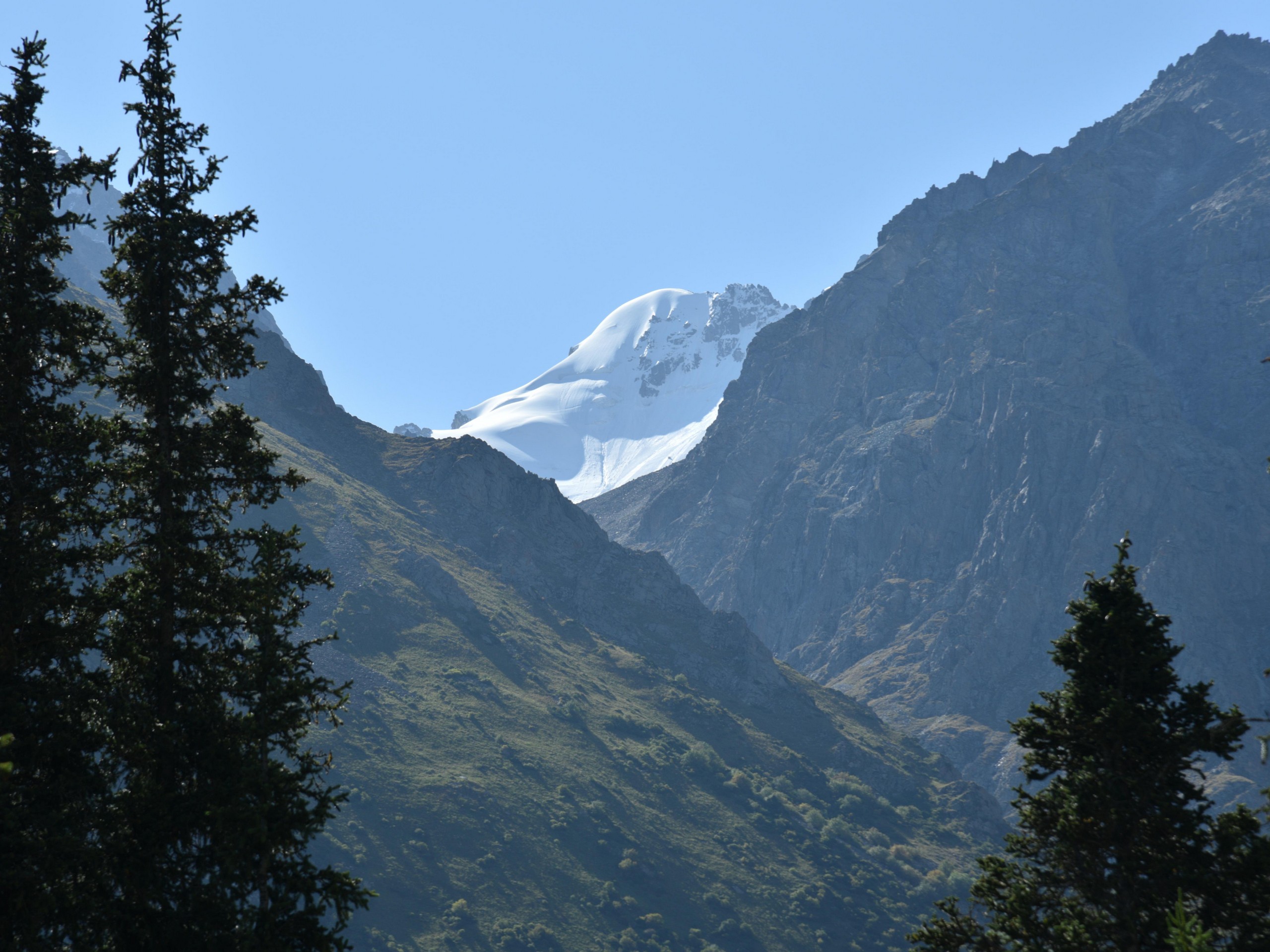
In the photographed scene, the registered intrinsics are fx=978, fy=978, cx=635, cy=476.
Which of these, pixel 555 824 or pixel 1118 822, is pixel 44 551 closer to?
pixel 1118 822

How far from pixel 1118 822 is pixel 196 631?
20.1 m

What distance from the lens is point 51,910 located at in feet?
49.6

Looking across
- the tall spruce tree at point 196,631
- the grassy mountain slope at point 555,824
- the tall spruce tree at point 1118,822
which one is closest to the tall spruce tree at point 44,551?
the tall spruce tree at point 196,631

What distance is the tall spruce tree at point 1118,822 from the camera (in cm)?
2028

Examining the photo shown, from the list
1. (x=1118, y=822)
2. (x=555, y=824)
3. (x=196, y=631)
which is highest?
(x=1118, y=822)

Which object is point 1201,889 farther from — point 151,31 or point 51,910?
point 151,31

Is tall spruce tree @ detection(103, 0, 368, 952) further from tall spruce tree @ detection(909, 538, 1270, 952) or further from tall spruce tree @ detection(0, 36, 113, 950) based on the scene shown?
tall spruce tree @ detection(909, 538, 1270, 952)

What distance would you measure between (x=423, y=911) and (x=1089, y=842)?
4706 inches

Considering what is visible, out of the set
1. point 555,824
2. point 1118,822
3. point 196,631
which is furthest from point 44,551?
point 555,824

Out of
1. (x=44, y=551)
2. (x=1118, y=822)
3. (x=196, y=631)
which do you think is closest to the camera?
(x=44, y=551)

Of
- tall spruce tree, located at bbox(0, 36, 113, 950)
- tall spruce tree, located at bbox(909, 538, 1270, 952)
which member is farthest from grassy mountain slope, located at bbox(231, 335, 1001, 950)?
tall spruce tree, located at bbox(0, 36, 113, 950)

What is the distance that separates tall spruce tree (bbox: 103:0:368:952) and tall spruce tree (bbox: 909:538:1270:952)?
14.5 m

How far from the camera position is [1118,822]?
21.6 meters

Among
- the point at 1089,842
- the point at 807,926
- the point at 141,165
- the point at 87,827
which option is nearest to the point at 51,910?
the point at 87,827
